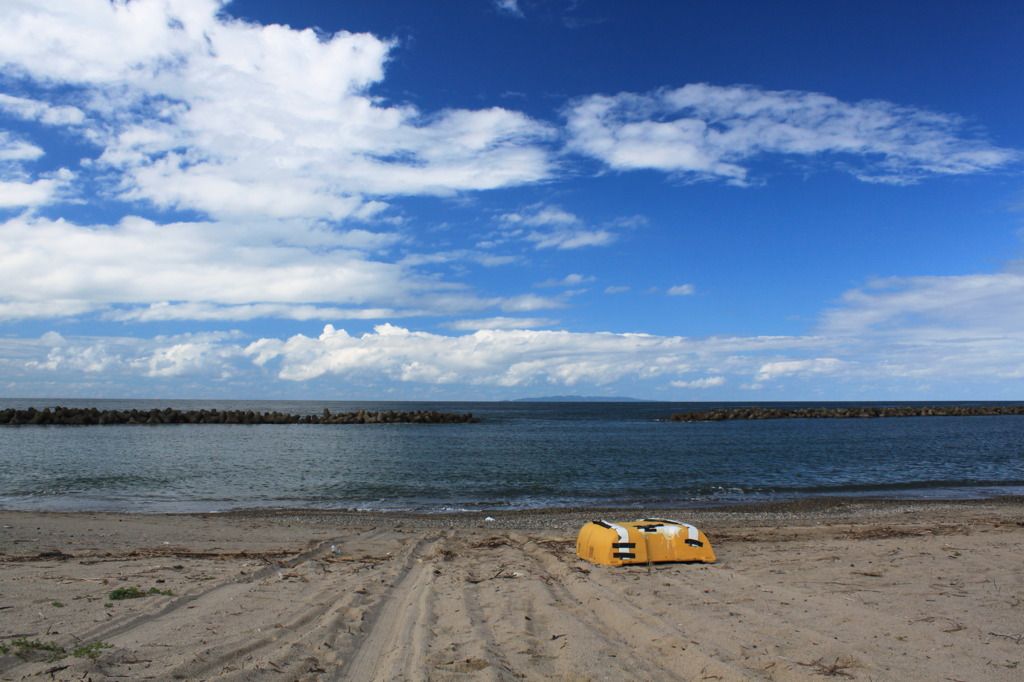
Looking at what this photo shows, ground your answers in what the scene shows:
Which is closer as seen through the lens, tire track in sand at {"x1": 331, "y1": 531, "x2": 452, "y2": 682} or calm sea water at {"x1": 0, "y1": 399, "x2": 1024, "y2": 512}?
tire track in sand at {"x1": 331, "y1": 531, "x2": 452, "y2": 682}

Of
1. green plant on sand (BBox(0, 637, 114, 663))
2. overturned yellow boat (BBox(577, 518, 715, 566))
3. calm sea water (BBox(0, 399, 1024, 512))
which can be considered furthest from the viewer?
calm sea water (BBox(0, 399, 1024, 512))

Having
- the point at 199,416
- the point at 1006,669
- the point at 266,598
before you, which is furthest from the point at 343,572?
the point at 199,416

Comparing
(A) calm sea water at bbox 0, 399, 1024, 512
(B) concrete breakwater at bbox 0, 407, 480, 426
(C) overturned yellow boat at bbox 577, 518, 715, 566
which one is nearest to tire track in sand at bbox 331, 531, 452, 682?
(C) overturned yellow boat at bbox 577, 518, 715, 566

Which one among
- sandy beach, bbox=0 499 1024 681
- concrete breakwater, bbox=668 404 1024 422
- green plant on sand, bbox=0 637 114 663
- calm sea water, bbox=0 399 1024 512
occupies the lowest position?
concrete breakwater, bbox=668 404 1024 422

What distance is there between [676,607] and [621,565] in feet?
7.16

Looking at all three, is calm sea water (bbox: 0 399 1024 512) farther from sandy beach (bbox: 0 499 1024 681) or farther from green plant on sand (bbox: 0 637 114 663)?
green plant on sand (bbox: 0 637 114 663)

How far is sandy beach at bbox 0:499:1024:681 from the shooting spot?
5.25 meters

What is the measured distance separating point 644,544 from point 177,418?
73.0 metres

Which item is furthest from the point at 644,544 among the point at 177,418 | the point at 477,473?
the point at 177,418

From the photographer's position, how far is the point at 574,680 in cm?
504

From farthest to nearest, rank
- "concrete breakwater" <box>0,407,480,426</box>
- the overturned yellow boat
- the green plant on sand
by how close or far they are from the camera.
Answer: "concrete breakwater" <box>0,407,480,426</box>
the overturned yellow boat
the green plant on sand

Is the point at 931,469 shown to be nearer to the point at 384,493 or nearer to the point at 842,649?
the point at 384,493

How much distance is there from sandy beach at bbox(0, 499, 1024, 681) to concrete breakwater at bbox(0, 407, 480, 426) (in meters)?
62.9

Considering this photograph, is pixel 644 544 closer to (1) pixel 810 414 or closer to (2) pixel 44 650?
(2) pixel 44 650
